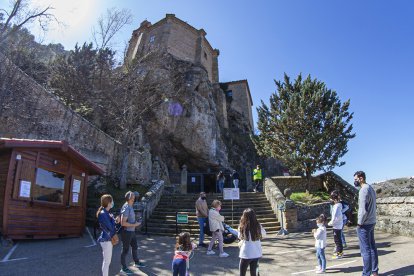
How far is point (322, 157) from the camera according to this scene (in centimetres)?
1775

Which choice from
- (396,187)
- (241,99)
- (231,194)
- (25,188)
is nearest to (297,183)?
(231,194)

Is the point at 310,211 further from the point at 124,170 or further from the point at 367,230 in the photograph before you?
the point at 124,170

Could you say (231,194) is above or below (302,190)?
below

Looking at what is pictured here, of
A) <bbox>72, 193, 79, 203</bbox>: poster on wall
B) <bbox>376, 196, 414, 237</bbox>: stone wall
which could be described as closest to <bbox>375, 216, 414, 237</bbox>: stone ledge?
<bbox>376, 196, 414, 237</bbox>: stone wall

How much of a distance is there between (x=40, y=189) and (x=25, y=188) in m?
0.61

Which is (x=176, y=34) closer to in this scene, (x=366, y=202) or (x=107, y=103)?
(x=107, y=103)

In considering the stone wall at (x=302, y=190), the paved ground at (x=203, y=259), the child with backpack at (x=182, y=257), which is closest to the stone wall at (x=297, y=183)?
the stone wall at (x=302, y=190)

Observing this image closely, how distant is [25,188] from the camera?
918cm

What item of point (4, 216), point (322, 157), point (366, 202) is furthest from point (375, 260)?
point (322, 157)

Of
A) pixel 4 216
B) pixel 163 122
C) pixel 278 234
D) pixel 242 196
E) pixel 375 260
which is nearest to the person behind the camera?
pixel 375 260

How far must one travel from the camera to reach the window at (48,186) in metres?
9.68

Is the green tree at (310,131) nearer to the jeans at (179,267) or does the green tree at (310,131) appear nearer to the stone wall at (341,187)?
the stone wall at (341,187)

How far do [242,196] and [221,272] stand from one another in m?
10.2

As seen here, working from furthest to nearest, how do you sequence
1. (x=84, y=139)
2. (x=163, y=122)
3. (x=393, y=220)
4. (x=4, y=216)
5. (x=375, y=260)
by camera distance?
1. (x=163, y=122)
2. (x=84, y=139)
3. (x=393, y=220)
4. (x=4, y=216)
5. (x=375, y=260)
